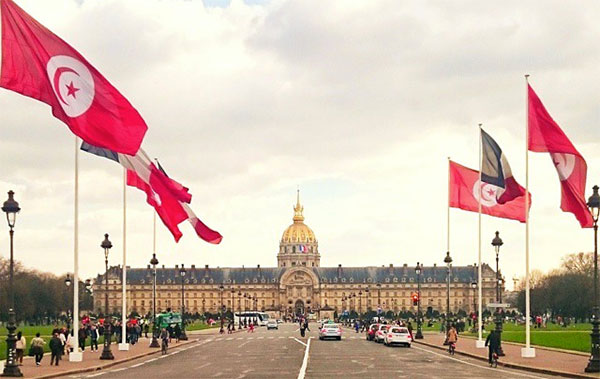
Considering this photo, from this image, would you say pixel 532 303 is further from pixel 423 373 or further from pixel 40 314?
pixel 423 373

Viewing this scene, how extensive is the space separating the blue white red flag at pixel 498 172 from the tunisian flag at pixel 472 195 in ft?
2.37

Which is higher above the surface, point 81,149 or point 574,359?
point 81,149

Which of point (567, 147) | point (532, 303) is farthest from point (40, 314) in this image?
point (567, 147)

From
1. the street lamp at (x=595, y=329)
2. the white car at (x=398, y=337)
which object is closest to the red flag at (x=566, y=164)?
the street lamp at (x=595, y=329)

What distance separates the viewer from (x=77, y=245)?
4106 cm

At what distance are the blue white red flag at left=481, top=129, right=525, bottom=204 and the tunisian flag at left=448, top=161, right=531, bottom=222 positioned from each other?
28.4 inches

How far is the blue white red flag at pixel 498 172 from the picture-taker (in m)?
46.2

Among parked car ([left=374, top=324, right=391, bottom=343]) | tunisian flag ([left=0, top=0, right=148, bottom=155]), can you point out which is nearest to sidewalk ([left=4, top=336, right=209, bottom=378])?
tunisian flag ([left=0, top=0, right=148, bottom=155])

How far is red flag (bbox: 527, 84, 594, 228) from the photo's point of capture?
36.7 meters

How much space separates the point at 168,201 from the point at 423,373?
10521mm

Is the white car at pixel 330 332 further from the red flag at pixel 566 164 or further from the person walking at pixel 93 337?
the red flag at pixel 566 164

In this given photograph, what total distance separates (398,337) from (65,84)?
3865 cm

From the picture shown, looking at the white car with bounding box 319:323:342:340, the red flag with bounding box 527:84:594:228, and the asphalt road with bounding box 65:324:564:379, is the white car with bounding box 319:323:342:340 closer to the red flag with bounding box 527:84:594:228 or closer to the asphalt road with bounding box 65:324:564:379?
the asphalt road with bounding box 65:324:564:379

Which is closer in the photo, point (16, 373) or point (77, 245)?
point (16, 373)
